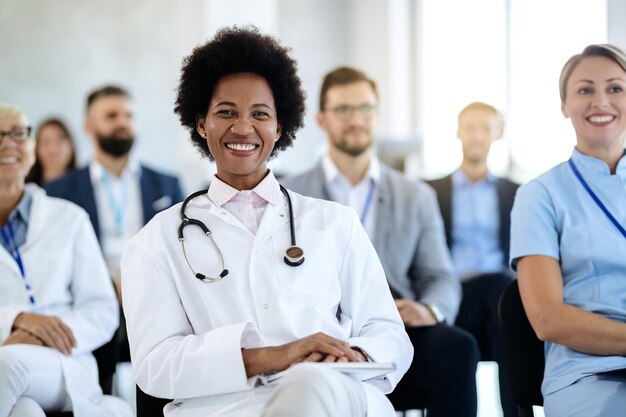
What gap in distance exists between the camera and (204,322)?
78.5 inches

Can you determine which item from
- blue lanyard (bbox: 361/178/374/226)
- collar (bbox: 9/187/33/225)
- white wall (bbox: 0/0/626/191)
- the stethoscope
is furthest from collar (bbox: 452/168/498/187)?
white wall (bbox: 0/0/626/191)

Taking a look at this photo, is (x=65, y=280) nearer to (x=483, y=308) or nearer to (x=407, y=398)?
(x=407, y=398)

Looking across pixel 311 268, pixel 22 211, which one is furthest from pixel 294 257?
pixel 22 211

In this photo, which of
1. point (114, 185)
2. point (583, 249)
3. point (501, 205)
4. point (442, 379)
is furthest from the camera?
point (114, 185)

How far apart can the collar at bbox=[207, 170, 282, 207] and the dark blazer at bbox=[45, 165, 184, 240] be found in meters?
2.29

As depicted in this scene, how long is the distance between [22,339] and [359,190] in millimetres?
1463

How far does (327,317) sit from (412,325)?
0.88 metres

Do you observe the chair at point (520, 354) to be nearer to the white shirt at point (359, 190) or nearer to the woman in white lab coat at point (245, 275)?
the woman in white lab coat at point (245, 275)

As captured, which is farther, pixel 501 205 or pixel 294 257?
pixel 501 205

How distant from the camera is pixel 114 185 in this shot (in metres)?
4.73

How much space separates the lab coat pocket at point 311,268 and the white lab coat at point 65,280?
2.87 ft

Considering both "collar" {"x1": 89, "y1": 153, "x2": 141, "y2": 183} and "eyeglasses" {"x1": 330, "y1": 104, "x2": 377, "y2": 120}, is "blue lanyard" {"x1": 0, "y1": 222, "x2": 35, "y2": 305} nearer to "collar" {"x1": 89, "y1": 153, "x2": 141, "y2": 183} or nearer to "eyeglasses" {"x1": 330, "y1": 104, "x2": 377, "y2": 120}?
"eyeglasses" {"x1": 330, "y1": 104, "x2": 377, "y2": 120}

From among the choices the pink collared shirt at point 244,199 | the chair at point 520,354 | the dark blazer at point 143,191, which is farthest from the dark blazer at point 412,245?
the dark blazer at point 143,191

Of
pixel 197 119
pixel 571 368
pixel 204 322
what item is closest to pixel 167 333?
pixel 204 322
